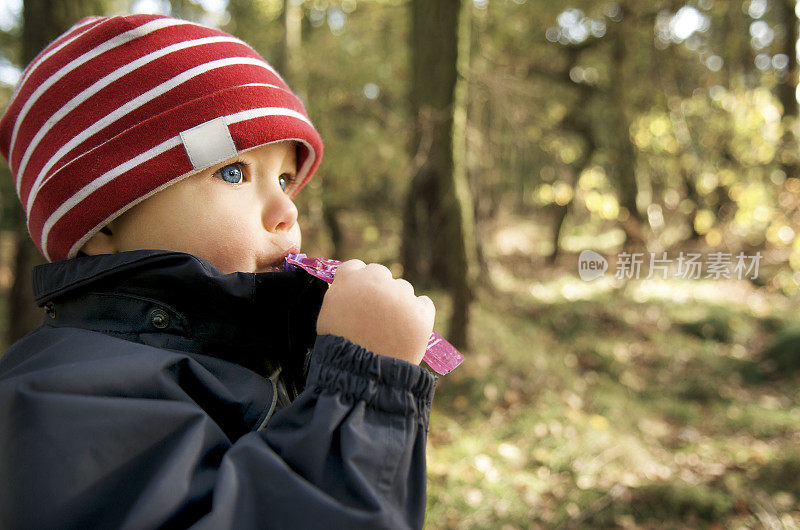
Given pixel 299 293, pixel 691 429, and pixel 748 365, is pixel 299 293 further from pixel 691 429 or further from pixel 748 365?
pixel 748 365

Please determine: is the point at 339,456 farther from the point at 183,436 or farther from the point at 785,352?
the point at 785,352

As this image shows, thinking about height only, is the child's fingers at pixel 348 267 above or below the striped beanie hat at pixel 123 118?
below

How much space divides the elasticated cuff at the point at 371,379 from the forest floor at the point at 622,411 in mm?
2747

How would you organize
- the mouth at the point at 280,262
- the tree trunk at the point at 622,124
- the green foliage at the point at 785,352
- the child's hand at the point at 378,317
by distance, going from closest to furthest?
1. the child's hand at the point at 378,317
2. the mouth at the point at 280,262
3. the green foliage at the point at 785,352
4. the tree trunk at the point at 622,124

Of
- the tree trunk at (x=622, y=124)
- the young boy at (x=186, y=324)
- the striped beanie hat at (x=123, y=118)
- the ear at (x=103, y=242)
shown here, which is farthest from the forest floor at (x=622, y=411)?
the striped beanie hat at (x=123, y=118)

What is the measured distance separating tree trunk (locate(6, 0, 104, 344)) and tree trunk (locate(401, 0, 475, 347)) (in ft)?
8.37

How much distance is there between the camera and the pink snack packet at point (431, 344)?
1.05 metres

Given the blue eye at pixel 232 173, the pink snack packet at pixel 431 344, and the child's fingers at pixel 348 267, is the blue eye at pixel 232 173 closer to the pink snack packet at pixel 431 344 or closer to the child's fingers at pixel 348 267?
the pink snack packet at pixel 431 344

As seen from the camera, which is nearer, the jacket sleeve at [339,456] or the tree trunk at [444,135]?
the jacket sleeve at [339,456]

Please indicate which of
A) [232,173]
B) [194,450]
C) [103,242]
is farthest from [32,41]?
[194,450]

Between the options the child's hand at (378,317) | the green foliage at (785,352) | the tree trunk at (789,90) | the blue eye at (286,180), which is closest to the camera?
the child's hand at (378,317)

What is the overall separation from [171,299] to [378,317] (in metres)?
0.43

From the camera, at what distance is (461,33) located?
4.63m

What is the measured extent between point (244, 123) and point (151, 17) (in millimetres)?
332
